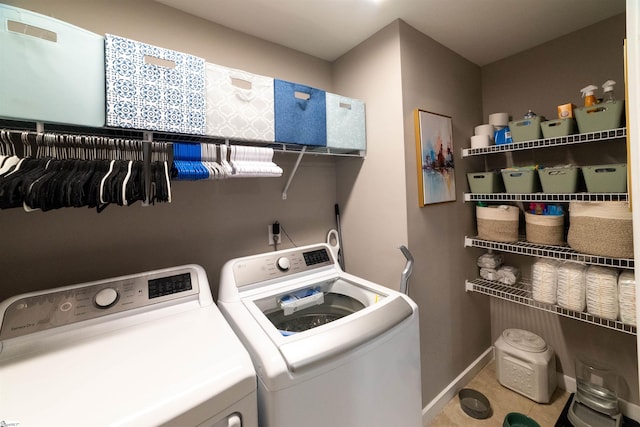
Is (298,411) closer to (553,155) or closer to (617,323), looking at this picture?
(617,323)

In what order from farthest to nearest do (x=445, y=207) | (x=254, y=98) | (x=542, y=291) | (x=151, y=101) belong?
(x=445, y=207) < (x=542, y=291) < (x=254, y=98) < (x=151, y=101)

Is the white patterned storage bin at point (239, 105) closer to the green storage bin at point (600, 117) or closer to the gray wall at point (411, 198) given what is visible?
the gray wall at point (411, 198)

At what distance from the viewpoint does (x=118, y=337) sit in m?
0.91

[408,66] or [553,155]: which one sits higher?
[408,66]

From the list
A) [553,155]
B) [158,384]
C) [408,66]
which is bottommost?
[158,384]

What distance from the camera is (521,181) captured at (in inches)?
67.5

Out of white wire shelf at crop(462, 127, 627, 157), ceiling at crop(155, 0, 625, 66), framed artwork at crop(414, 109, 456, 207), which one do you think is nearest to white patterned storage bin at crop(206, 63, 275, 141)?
ceiling at crop(155, 0, 625, 66)

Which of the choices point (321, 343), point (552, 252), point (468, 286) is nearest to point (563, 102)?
point (552, 252)

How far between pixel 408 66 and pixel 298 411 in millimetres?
1885

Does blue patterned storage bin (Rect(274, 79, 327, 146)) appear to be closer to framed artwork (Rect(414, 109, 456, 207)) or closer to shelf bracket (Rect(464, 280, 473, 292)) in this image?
framed artwork (Rect(414, 109, 456, 207))

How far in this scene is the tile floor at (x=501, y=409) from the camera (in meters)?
1.68

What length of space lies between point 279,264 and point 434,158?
1269 millimetres

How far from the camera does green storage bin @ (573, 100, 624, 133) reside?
1.35 metres

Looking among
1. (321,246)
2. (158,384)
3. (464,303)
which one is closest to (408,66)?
(321,246)
